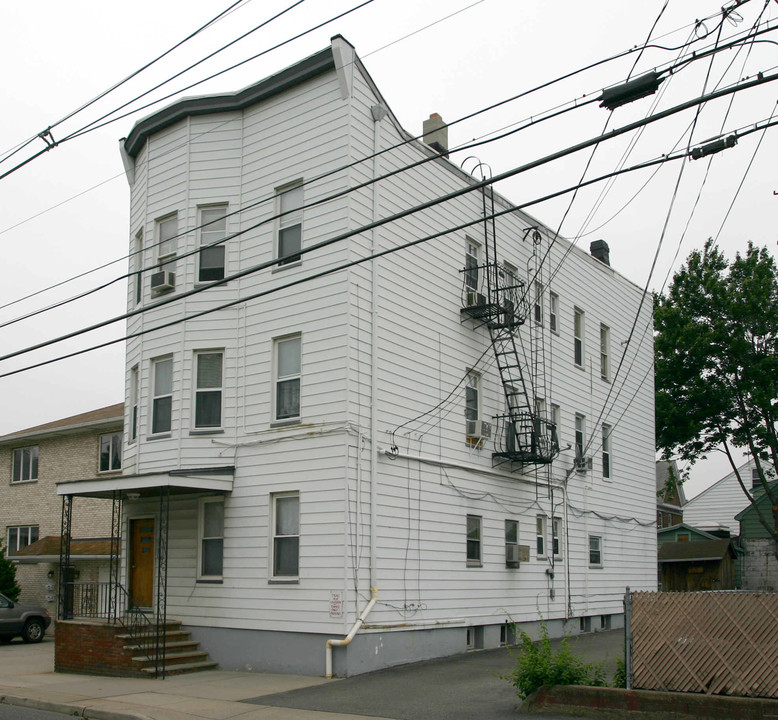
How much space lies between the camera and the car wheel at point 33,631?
83.9ft

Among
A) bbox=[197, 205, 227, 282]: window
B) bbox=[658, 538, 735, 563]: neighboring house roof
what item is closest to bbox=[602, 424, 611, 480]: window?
bbox=[658, 538, 735, 563]: neighboring house roof

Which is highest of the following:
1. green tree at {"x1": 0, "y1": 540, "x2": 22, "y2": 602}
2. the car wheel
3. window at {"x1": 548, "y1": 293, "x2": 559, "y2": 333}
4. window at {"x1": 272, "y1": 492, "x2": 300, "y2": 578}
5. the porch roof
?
window at {"x1": 548, "y1": 293, "x2": 559, "y2": 333}

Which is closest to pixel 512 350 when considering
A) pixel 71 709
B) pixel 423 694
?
pixel 423 694

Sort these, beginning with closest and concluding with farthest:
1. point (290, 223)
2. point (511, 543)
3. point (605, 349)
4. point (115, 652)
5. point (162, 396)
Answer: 1. point (115, 652)
2. point (290, 223)
3. point (162, 396)
4. point (511, 543)
5. point (605, 349)

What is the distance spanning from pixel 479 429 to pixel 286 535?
227 inches

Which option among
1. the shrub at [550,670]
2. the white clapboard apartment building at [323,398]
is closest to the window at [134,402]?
the white clapboard apartment building at [323,398]

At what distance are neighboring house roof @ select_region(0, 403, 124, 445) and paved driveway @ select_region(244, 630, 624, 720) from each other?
592 inches

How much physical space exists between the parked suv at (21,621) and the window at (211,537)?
9.95 metres

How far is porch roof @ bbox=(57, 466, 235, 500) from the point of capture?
17094 mm

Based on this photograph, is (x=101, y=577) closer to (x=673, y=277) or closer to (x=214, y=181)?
(x=214, y=181)

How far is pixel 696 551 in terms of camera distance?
37.9m

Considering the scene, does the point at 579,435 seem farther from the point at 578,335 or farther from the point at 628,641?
the point at 628,641

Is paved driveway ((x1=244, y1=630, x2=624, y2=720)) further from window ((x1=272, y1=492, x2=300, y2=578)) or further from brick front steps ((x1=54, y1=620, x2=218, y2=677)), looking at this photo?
brick front steps ((x1=54, y1=620, x2=218, y2=677))

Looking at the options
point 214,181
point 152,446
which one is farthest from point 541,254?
point 152,446
